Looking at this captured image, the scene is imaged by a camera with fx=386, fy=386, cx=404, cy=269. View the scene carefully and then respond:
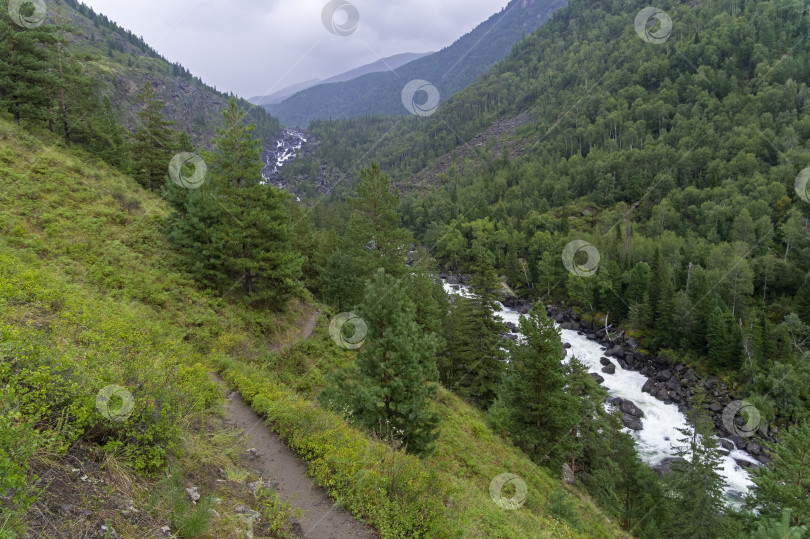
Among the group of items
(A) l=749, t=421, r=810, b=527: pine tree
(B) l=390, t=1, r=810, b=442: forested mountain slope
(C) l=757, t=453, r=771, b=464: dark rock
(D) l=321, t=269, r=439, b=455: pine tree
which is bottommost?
(D) l=321, t=269, r=439, b=455: pine tree

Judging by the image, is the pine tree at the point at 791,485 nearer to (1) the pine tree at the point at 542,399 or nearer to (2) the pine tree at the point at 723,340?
(1) the pine tree at the point at 542,399

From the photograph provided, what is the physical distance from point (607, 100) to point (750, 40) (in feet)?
138

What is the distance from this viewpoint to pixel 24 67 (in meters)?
23.6

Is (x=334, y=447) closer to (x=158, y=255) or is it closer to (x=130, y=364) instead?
(x=130, y=364)

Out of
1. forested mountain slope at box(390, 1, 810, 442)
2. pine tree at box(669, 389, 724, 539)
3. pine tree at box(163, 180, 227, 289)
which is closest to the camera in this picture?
pine tree at box(163, 180, 227, 289)

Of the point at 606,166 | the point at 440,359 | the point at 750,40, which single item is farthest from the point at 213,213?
the point at 750,40

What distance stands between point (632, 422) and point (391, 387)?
119ft

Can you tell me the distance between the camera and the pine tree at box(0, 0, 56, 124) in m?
22.7

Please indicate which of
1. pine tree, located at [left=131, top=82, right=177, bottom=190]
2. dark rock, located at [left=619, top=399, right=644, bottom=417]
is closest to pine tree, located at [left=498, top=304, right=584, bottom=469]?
dark rock, located at [left=619, top=399, right=644, bottom=417]

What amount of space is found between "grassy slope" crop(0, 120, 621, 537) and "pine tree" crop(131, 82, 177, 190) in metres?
5.73

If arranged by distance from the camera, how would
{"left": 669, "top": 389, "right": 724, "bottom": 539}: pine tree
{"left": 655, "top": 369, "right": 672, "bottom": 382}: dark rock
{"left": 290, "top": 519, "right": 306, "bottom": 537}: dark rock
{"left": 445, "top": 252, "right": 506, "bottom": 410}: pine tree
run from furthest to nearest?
{"left": 655, "top": 369, "right": 672, "bottom": 382}: dark rock < {"left": 445, "top": 252, "right": 506, "bottom": 410}: pine tree < {"left": 669, "top": 389, "right": 724, "bottom": 539}: pine tree < {"left": 290, "top": 519, "right": 306, "bottom": 537}: dark rock

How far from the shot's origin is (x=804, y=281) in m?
53.3

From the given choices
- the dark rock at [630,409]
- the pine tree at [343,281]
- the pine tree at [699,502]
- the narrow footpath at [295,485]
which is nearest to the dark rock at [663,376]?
the dark rock at [630,409]

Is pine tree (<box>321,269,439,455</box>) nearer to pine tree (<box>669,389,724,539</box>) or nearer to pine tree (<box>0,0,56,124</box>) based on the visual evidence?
pine tree (<box>669,389,724,539</box>)
